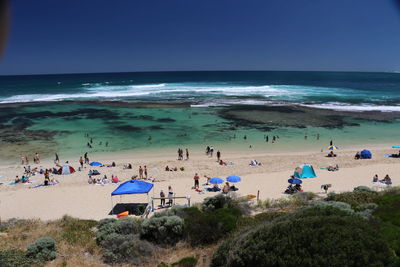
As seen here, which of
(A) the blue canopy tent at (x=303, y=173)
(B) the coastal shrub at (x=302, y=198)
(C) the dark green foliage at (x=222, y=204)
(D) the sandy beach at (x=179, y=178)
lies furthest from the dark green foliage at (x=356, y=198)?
(A) the blue canopy tent at (x=303, y=173)

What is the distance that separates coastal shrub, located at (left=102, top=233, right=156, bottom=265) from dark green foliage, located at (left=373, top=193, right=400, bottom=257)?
6089mm

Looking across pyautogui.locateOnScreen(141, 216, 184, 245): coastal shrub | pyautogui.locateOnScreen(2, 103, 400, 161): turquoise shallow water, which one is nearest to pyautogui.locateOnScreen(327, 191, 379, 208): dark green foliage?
pyautogui.locateOnScreen(141, 216, 184, 245): coastal shrub

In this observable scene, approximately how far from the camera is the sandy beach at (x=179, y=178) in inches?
603

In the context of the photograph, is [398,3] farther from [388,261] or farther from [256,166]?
[256,166]

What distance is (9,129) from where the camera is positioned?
3372 centimetres

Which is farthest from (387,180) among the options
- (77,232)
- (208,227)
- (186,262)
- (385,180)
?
(77,232)

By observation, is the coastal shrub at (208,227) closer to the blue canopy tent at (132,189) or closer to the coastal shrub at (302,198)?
the coastal shrub at (302,198)

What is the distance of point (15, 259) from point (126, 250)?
2.86 metres

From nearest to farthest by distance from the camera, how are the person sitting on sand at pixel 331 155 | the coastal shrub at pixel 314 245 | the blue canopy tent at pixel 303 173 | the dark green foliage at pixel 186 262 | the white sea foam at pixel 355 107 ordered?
the coastal shrub at pixel 314 245 < the dark green foliage at pixel 186 262 < the blue canopy tent at pixel 303 173 < the person sitting on sand at pixel 331 155 < the white sea foam at pixel 355 107

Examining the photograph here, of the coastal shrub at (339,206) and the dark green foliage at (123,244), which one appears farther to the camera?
the dark green foliage at (123,244)

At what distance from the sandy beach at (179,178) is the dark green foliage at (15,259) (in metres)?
5.42

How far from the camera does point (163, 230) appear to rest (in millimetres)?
9516

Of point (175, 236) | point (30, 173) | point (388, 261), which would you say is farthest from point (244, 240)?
point (30, 173)

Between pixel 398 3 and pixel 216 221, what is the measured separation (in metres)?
8.21
